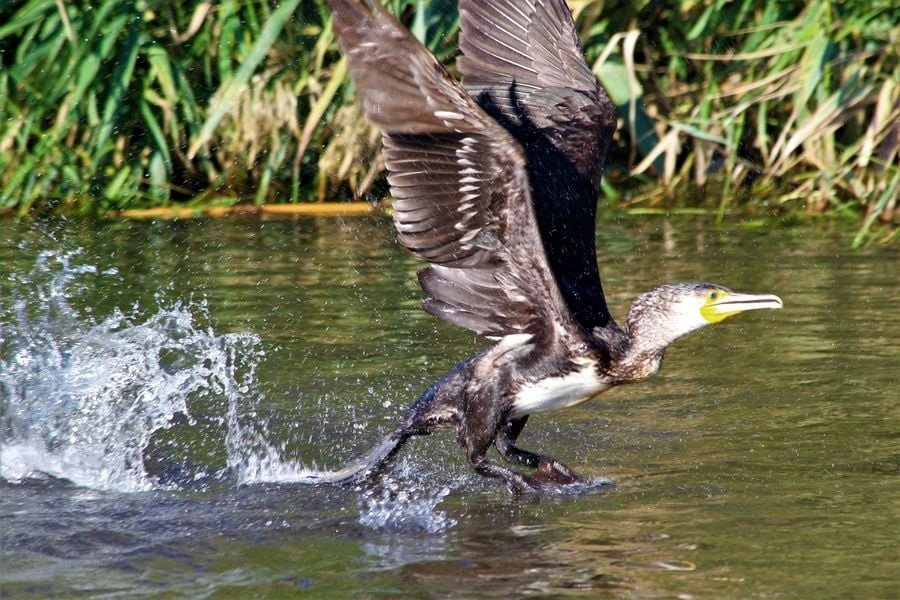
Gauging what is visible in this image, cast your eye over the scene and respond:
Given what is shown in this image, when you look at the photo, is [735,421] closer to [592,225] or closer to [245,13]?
[592,225]

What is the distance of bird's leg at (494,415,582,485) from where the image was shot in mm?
4207

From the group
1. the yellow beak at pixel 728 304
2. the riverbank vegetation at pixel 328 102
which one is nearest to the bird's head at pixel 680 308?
the yellow beak at pixel 728 304

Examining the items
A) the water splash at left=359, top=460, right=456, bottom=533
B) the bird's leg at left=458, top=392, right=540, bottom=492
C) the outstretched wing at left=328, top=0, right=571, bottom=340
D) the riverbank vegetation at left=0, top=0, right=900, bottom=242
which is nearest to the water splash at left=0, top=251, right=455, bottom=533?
the water splash at left=359, top=460, right=456, bottom=533

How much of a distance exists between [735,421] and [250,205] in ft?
12.6

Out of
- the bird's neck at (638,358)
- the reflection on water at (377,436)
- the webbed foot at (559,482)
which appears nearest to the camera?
the reflection on water at (377,436)

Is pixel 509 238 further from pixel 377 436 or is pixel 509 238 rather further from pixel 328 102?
pixel 328 102

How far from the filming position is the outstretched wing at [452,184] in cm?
387

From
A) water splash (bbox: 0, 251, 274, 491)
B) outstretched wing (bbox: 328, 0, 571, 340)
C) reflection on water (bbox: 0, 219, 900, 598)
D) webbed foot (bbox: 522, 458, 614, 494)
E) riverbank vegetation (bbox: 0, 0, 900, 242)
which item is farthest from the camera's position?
riverbank vegetation (bbox: 0, 0, 900, 242)

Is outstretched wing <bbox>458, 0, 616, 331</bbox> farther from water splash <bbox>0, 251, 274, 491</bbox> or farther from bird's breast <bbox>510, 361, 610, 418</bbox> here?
water splash <bbox>0, 251, 274, 491</bbox>

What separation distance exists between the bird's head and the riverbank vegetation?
2.84 metres

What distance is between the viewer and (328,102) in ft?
25.0

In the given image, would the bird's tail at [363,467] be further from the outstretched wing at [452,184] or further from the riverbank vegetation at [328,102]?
the riverbank vegetation at [328,102]

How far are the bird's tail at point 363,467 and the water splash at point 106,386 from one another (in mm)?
252

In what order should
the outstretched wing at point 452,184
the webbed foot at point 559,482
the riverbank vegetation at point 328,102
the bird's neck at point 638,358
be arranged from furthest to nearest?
1. the riverbank vegetation at point 328,102
2. the bird's neck at point 638,358
3. the webbed foot at point 559,482
4. the outstretched wing at point 452,184
